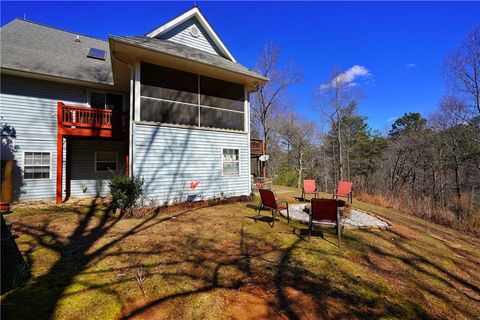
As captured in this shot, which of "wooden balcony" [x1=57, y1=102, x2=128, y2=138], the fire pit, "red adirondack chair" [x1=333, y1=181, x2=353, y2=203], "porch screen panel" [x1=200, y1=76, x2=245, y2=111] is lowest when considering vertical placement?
the fire pit

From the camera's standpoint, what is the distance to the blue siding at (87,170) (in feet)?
36.2

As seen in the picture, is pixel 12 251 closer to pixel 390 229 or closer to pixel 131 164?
pixel 131 164

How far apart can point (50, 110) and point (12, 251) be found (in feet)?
31.8

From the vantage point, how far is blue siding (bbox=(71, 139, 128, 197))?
36.2 feet

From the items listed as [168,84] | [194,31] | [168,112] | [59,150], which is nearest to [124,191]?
[168,112]

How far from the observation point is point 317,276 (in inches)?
143

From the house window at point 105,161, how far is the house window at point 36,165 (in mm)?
1903

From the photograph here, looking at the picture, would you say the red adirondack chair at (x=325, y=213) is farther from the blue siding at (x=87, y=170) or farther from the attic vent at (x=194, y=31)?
the attic vent at (x=194, y=31)

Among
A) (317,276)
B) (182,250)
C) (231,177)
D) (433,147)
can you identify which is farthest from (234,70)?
(433,147)

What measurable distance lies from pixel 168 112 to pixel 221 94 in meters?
2.77

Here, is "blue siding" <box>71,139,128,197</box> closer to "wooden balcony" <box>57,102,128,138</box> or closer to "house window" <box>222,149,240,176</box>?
"wooden balcony" <box>57,102,128,138</box>

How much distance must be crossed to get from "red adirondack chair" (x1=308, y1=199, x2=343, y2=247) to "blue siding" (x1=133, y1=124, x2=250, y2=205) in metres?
5.32

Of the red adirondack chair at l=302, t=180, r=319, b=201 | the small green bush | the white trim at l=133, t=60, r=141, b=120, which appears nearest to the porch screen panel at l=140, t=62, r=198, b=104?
the white trim at l=133, t=60, r=141, b=120

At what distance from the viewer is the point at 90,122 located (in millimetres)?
9445
